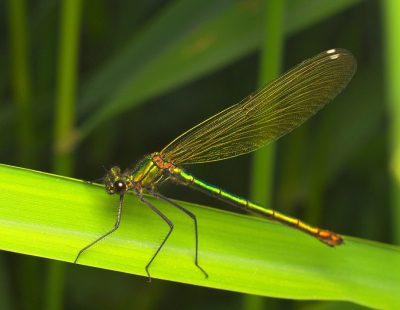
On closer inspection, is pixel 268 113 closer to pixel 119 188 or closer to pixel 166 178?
pixel 166 178

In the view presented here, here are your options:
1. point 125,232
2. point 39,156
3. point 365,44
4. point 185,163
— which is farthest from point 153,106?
point 125,232

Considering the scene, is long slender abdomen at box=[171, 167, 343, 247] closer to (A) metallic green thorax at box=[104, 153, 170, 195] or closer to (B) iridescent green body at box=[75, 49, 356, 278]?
(B) iridescent green body at box=[75, 49, 356, 278]

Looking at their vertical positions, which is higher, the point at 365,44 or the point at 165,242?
the point at 365,44

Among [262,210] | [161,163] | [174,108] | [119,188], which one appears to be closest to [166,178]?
[161,163]

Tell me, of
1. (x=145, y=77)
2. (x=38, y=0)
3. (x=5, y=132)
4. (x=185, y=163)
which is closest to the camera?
(x=145, y=77)

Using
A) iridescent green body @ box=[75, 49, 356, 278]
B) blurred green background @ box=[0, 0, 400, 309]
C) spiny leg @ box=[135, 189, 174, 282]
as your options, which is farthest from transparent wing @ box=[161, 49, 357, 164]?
spiny leg @ box=[135, 189, 174, 282]

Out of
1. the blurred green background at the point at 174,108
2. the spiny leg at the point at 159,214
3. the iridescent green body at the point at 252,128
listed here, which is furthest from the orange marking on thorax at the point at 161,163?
the blurred green background at the point at 174,108

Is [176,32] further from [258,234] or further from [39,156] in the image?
[39,156]
